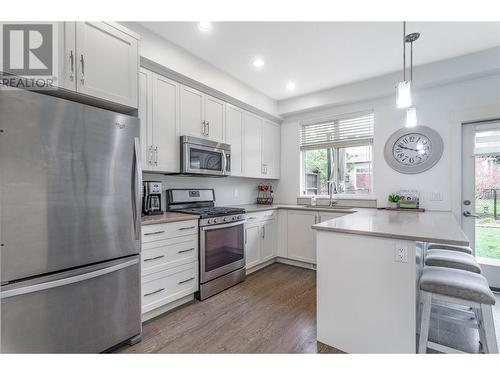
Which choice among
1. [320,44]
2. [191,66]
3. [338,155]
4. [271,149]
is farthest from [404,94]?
[271,149]

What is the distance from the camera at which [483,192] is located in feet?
9.45

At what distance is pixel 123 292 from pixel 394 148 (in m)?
3.68

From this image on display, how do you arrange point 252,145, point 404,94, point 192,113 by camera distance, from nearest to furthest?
point 404,94 → point 192,113 → point 252,145

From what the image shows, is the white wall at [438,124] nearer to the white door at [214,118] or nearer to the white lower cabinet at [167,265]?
the white door at [214,118]

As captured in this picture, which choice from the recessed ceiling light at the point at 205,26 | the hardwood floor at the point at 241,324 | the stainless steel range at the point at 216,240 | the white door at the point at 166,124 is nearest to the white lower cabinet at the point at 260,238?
the stainless steel range at the point at 216,240

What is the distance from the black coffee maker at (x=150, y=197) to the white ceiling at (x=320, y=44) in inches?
61.6

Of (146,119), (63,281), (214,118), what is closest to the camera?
(63,281)

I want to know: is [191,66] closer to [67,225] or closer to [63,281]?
[67,225]

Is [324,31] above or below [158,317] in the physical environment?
above

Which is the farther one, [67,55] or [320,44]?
[320,44]

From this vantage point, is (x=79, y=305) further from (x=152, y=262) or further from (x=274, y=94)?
(x=274, y=94)

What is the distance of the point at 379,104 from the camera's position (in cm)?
354

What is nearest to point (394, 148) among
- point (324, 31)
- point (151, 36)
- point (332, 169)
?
point (332, 169)

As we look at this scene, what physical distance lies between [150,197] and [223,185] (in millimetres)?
1441
